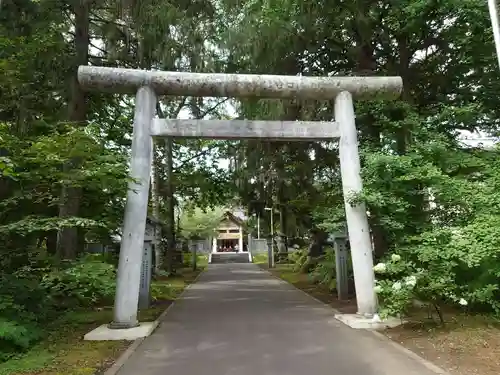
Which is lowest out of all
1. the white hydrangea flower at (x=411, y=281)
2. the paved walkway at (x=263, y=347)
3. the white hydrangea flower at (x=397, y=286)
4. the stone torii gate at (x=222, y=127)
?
the paved walkway at (x=263, y=347)

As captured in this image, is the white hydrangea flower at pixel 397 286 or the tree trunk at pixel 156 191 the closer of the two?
the white hydrangea flower at pixel 397 286

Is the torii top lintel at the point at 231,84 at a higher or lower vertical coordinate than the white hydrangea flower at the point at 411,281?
higher

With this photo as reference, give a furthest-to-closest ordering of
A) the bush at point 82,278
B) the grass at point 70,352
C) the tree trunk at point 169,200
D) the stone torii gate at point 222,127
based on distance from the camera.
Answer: the tree trunk at point 169,200 < the stone torii gate at point 222,127 < the bush at point 82,278 < the grass at point 70,352

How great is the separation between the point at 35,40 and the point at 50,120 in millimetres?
2093

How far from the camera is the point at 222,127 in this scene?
9.02 metres

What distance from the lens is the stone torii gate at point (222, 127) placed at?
27.7 ft

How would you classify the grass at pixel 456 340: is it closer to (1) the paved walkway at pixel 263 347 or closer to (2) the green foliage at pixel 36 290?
(1) the paved walkway at pixel 263 347

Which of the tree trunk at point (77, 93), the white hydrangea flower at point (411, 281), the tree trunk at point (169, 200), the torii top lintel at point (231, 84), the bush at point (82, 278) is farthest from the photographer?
the tree trunk at point (169, 200)

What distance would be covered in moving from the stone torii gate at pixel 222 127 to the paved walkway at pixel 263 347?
1072 mm

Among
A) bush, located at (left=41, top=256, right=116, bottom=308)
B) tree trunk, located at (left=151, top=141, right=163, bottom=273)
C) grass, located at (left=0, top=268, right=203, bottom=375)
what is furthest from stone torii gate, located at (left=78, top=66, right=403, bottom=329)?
tree trunk, located at (left=151, top=141, right=163, bottom=273)

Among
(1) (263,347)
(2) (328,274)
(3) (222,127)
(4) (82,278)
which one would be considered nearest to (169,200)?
(2) (328,274)

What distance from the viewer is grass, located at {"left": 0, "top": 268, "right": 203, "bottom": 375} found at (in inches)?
223

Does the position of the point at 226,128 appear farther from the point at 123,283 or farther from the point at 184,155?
the point at 184,155

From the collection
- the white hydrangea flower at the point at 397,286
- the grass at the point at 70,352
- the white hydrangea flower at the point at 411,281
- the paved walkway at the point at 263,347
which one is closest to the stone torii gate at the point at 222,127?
the grass at the point at 70,352
